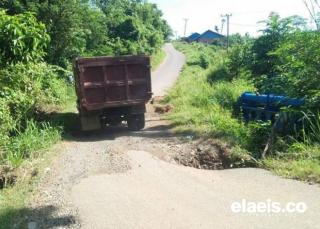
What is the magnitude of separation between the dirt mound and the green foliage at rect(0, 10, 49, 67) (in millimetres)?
4258

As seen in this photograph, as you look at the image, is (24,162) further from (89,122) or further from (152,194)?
(89,122)

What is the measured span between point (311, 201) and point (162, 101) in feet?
42.3

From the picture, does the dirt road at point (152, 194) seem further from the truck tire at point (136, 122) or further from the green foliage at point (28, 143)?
the truck tire at point (136, 122)

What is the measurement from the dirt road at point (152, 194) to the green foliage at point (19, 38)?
8.94 feet

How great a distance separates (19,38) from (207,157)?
485cm

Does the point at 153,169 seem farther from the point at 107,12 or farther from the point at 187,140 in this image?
the point at 107,12

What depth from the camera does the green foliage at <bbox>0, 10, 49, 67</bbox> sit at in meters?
8.73

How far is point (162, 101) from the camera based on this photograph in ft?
58.7

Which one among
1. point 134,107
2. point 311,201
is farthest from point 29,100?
point 311,201

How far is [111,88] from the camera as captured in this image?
1098 cm

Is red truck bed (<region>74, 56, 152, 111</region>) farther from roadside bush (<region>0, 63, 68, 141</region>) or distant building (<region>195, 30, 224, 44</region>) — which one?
distant building (<region>195, 30, 224, 44</region>)

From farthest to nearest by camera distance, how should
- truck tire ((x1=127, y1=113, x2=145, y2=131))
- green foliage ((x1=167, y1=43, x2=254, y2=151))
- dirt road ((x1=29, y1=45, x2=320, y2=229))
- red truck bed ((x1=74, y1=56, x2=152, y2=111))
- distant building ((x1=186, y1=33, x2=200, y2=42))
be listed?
distant building ((x1=186, y1=33, x2=200, y2=42))
truck tire ((x1=127, y1=113, x2=145, y2=131))
red truck bed ((x1=74, y1=56, x2=152, y2=111))
green foliage ((x1=167, y1=43, x2=254, y2=151))
dirt road ((x1=29, y1=45, x2=320, y2=229))

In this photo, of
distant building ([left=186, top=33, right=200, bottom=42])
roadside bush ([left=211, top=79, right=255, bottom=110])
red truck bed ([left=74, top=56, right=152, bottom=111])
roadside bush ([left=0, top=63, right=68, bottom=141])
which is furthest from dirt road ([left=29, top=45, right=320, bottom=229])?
distant building ([left=186, top=33, right=200, bottom=42])

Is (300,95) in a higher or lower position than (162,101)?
higher
